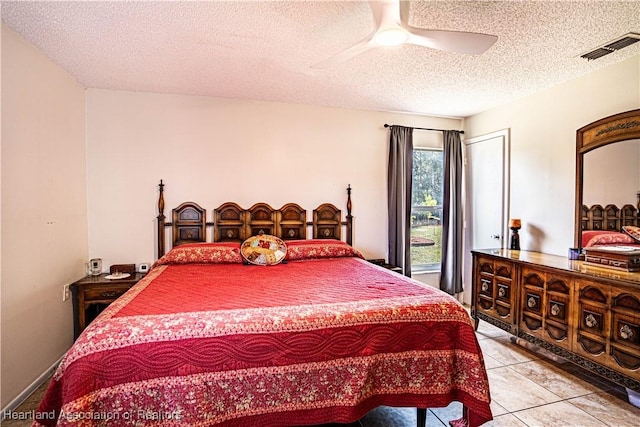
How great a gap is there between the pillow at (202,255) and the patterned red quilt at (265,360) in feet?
3.43

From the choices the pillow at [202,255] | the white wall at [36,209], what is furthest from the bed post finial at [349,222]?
the white wall at [36,209]

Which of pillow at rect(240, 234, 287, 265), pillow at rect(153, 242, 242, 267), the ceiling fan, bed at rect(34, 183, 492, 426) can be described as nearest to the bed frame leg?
bed at rect(34, 183, 492, 426)

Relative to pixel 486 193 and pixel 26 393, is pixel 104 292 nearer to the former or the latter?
pixel 26 393

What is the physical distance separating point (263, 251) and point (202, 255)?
59 centimetres

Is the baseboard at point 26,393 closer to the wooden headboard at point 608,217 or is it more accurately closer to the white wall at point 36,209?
the white wall at point 36,209

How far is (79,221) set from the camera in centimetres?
317

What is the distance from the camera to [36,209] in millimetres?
2477

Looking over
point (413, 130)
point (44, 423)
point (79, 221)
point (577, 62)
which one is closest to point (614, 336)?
point (577, 62)

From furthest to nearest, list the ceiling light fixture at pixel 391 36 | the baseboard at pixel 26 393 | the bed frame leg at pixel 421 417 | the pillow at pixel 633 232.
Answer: the pillow at pixel 633 232 → the baseboard at pixel 26 393 → the bed frame leg at pixel 421 417 → the ceiling light fixture at pixel 391 36

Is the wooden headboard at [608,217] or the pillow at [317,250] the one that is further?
the pillow at [317,250]

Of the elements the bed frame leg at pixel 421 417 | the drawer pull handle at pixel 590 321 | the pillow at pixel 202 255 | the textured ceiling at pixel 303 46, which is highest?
the textured ceiling at pixel 303 46

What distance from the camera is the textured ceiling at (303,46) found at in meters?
2.00

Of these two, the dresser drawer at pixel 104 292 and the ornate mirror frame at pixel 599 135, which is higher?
the ornate mirror frame at pixel 599 135

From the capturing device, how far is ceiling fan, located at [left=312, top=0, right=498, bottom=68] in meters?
1.63
